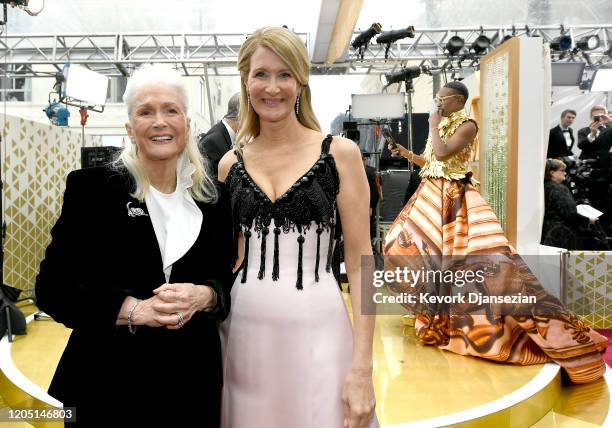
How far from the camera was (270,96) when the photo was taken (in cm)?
151

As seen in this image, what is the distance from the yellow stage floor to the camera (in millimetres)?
2980

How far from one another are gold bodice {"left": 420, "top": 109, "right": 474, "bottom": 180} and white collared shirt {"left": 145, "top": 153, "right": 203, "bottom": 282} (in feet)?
10.1

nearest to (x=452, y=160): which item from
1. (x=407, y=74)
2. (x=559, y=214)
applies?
(x=559, y=214)

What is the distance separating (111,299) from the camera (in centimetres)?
128

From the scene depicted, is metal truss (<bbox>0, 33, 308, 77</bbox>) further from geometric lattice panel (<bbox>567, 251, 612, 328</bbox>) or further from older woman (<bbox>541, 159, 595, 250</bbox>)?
geometric lattice panel (<bbox>567, 251, 612, 328</bbox>)

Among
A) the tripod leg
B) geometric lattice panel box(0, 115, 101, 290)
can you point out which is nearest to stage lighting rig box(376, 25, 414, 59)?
geometric lattice panel box(0, 115, 101, 290)

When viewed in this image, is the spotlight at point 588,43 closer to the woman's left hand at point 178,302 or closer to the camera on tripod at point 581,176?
the camera on tripod at point 581,176

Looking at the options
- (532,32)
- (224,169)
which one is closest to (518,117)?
(224,169)

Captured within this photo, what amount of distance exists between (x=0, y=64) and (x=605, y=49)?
10.8 m

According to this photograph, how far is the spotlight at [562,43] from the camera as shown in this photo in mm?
9625

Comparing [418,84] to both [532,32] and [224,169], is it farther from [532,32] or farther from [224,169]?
[224,169]

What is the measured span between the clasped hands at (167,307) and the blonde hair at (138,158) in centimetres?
22

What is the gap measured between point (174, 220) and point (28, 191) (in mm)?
5105

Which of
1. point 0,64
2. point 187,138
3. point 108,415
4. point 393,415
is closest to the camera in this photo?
point 108,415
